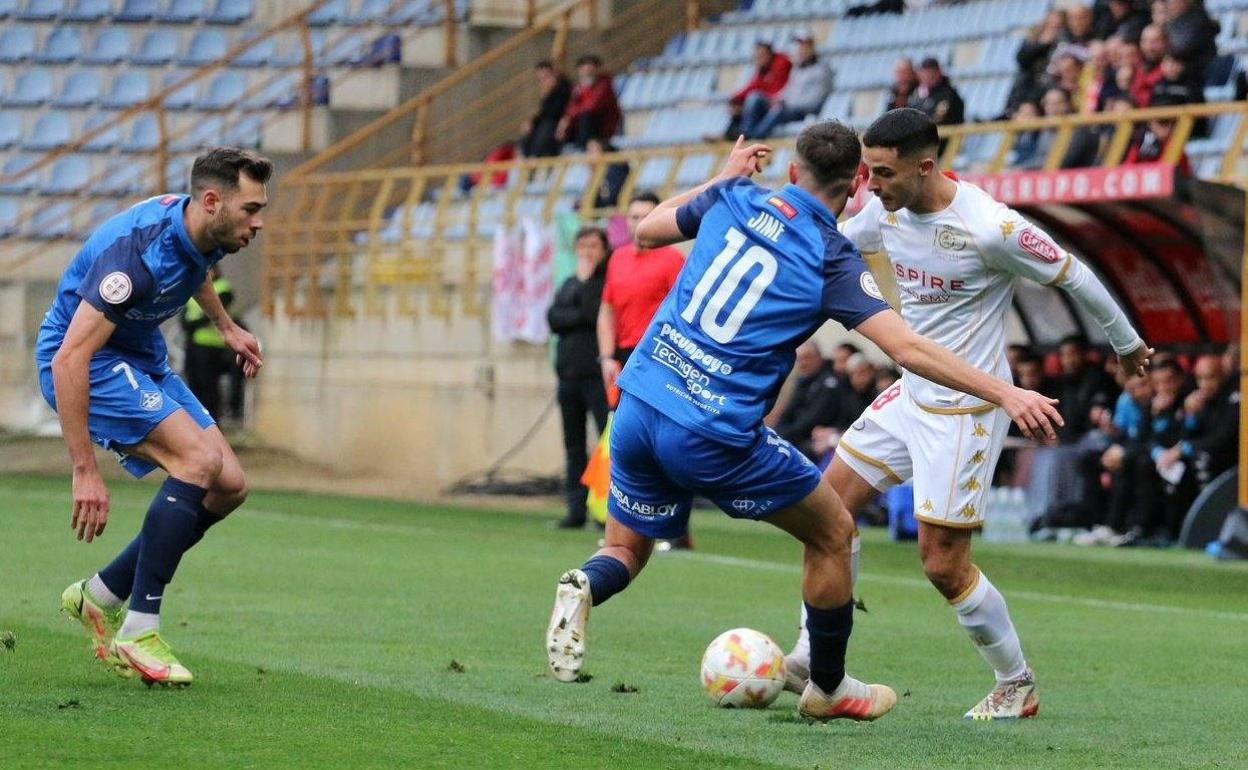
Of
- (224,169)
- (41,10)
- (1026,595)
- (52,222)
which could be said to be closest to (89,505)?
(224,169)

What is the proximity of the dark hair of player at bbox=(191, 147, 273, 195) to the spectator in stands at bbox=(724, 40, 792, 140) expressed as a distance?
1492cm

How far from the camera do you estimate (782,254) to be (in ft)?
21.4

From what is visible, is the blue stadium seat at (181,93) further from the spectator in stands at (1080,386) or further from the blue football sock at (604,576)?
the blue football sock at (604,576)

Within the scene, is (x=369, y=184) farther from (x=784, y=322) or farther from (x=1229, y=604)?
(x=784, y=322)

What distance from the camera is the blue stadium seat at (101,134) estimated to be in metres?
28.7

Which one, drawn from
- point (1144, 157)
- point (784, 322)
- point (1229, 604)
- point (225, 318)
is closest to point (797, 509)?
point (784, 322)

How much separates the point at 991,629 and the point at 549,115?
57.0ft

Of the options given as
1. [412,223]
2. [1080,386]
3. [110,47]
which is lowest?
[1080,386]

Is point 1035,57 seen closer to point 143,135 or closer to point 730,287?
point 730,287

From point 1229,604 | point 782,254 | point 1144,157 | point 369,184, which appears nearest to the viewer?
point 782,254

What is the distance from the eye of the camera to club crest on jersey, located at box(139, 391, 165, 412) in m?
7.50

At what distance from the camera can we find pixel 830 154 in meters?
6.58

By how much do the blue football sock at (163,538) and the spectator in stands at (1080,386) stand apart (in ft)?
34.2

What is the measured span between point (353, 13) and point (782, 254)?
2349 centimetres
